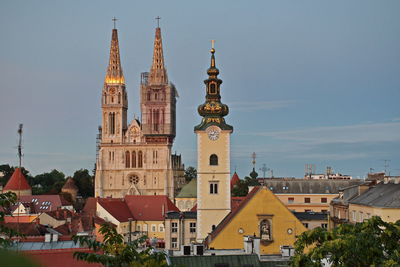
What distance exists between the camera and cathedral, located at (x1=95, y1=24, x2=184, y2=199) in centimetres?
11494

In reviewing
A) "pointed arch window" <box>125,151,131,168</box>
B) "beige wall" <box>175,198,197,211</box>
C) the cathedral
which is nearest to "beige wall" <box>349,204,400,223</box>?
"beige wall" <box>175,198,197,211</box>

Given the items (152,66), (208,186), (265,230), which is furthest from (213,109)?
(152,66)

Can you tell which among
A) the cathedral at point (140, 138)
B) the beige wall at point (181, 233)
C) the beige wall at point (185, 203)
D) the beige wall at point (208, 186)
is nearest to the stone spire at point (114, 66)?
the cathedral at point (140, 138)

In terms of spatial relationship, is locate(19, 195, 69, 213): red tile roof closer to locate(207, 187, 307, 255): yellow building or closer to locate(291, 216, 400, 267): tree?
locate(207, 187, 307, 255): yellow building

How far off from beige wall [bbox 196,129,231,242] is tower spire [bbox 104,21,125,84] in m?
73.4

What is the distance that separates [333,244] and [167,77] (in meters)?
113

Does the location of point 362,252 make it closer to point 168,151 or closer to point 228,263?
point 228,263

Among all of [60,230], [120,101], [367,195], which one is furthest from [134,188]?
[367,195]

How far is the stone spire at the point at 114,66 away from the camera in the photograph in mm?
120312

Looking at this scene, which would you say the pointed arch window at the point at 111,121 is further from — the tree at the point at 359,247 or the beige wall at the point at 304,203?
the tree at the point at 359,247

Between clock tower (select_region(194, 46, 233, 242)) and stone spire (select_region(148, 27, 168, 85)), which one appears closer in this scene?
clock tower (select_region(194, 46, 233, 242))

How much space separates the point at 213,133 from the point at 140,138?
70.3 m

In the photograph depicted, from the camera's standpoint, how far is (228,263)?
84.3 feet

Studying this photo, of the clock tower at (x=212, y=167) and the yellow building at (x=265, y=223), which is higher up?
the clock tower at (x=212, y=167)
